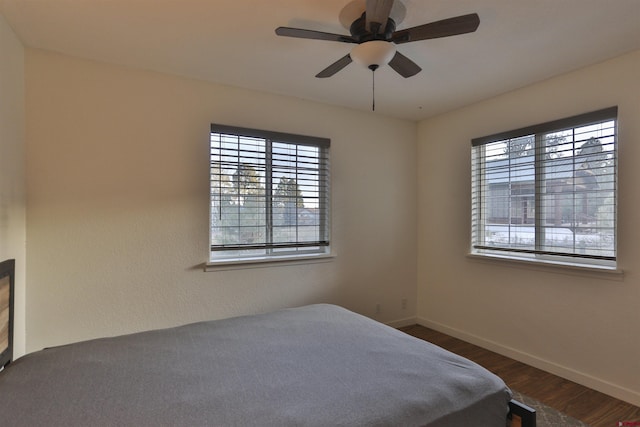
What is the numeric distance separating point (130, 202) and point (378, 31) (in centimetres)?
207

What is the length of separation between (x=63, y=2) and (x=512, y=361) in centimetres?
406

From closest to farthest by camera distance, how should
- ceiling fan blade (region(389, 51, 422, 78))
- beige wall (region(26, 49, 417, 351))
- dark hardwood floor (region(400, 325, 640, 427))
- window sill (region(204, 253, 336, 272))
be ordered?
1. ceiling fan blade (region(389, 51, 422, 78))
2. dark hardwood floor (region(400, 325, 640, 427))
3. beige wall (region(26, 49, 417, 351))
4. window sill (region(204, 253, 336, 272))

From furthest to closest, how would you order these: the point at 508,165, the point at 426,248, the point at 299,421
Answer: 1. the point at 426,248
2. the point at 508,165
3. the point at 299,421

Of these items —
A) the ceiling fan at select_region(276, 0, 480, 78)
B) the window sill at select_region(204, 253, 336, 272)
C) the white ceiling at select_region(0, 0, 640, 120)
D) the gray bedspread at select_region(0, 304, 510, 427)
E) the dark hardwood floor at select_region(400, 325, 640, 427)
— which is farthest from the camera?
the window sill at select_region(204, 253, 336, 272)

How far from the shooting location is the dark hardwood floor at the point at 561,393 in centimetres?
209

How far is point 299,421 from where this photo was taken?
105 centimetres

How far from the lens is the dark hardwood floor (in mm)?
2086

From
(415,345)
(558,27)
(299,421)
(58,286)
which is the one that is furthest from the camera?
(58,286)

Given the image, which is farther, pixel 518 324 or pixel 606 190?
pixel 518 324

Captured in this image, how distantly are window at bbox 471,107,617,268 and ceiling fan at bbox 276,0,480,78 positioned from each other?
1.63 metres

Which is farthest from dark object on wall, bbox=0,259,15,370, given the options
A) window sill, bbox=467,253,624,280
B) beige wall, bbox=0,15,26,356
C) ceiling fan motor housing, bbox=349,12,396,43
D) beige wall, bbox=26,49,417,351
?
window sill, bbox=467,253,624,280

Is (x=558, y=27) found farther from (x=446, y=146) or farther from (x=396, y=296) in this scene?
(x=396, y=296)

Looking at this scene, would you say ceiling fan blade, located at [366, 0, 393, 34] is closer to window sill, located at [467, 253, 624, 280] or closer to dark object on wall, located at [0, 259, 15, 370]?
dark object on wall, located at [0, 259, 15, 370]

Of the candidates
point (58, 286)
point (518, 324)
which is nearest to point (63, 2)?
point (58, 286)
